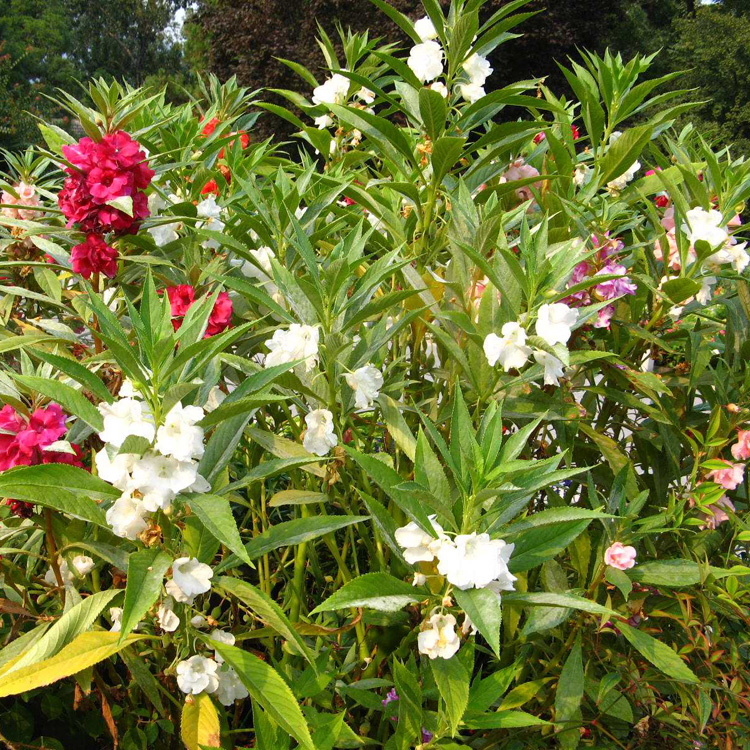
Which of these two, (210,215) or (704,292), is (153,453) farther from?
(704,292)

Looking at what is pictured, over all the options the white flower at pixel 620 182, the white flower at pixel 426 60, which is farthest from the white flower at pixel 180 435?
the white flower at pixel 620 182

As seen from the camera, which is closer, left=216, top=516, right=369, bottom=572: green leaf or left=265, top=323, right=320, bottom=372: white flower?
left=216, top=516, right=369, bottom=572: green leaf

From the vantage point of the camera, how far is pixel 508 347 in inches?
55.4

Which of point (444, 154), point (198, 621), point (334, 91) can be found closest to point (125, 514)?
point (198, 621)

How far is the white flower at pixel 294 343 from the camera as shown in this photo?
4.55 feet

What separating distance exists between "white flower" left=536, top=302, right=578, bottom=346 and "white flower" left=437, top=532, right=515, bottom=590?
1.28 ft

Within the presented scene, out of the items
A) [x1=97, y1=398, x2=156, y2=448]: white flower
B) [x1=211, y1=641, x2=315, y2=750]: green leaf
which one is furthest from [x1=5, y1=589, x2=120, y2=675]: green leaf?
[x1=97, y1=398, x2=156, y2=448]: white flower

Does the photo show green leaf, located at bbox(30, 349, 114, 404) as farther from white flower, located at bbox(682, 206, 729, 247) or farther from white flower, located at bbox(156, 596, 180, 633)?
white flower, located at bbox(682, 206, 729, 247)

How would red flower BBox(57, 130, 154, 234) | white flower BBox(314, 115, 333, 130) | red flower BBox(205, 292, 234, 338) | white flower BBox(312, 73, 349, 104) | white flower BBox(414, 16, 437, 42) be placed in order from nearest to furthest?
red flower BBox(205, 292, 234, 338) < red flower BBox(57, 130, 154, 234) < white flower BBox(414, 16, 437, 42) < white flower BBox(312, 73, 349, 104) < white flower BBox(314, 115, 333, 130)

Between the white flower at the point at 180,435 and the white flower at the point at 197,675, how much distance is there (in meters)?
0.39

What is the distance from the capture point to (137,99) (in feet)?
6.68

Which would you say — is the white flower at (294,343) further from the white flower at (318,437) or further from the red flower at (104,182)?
the red flower at (104,182)

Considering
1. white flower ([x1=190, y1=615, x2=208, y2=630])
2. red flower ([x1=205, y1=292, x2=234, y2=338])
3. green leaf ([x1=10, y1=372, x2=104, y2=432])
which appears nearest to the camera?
green leaf ([x1=10, y1=372, x2=104, y2=432])

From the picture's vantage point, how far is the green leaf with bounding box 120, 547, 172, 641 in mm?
994
